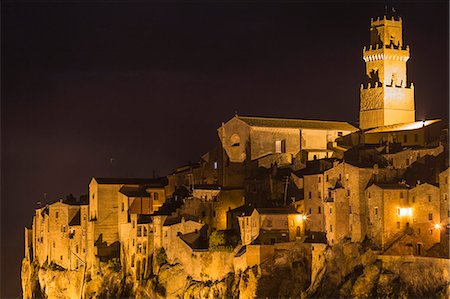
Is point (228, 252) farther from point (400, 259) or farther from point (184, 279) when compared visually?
point (400, 259)

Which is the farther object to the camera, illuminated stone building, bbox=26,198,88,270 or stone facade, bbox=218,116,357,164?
illuminated stone building, bbox=26,198,88,270

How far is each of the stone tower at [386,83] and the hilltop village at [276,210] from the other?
0.11 meters

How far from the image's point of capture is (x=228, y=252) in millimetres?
79250

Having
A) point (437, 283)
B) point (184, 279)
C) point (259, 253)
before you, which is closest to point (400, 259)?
point (437, 283)

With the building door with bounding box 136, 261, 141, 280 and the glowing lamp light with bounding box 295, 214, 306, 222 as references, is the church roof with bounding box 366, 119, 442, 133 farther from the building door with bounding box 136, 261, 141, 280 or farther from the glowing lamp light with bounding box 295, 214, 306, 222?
the building door with bounding box 136, 261, 141, 280

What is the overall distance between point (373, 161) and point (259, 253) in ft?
36.5

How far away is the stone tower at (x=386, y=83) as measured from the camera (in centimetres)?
9656

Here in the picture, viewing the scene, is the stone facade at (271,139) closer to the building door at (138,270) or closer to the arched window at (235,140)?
the arched window at (235,140)

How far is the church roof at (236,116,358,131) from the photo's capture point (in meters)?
93.7

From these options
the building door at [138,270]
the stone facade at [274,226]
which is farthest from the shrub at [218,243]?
the building door at [138,270]

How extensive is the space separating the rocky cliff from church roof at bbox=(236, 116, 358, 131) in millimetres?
16771

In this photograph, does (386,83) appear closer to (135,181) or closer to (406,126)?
(406,126)

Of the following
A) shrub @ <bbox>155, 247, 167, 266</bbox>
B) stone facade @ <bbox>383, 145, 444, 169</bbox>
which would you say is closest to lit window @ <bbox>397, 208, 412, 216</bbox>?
stone facade @ <bbox>383, 145, 444, 169</bbox>

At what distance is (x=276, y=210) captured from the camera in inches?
3098
